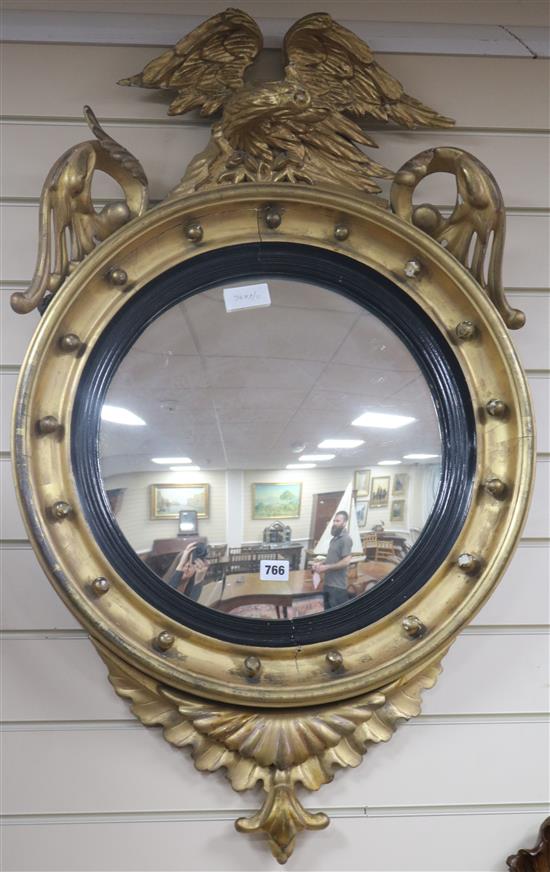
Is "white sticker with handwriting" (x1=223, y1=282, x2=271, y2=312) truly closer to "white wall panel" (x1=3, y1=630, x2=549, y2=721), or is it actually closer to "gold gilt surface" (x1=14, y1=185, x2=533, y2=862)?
"gold gilt surface" (x1=14, y1=185, x2=533, y2=862)

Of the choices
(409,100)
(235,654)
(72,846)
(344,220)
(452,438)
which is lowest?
(72,846)

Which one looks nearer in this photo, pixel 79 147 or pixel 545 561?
pixel 79 147

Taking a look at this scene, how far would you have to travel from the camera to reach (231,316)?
3.19ft

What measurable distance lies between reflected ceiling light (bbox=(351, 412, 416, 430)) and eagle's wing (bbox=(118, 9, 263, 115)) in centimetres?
45

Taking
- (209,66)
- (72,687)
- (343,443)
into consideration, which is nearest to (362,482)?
(343,443)

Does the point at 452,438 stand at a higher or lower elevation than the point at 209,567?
higher

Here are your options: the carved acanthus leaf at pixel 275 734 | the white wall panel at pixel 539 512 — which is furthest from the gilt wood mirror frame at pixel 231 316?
the white wall panel at pixel 539 512

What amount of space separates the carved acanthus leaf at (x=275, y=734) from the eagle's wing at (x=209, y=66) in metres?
0.71

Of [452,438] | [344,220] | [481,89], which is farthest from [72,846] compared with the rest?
[481,89]

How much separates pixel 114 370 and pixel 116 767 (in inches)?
19.3

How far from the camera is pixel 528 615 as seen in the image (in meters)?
1.03

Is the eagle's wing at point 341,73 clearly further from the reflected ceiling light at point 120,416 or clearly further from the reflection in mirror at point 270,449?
the reflected ceiling light at point 120,416

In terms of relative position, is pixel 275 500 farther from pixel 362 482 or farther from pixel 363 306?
pixel 363 306

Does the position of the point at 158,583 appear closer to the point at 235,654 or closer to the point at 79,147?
the point at 235,654
